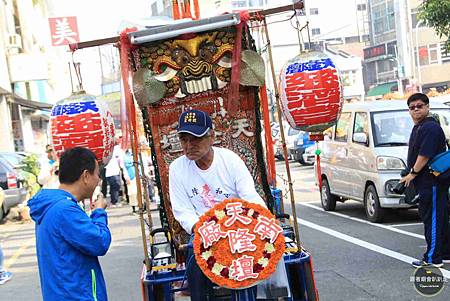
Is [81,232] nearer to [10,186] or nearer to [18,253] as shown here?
[18,253]

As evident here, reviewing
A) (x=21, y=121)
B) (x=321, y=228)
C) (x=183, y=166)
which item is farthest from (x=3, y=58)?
(x=183, y=166)

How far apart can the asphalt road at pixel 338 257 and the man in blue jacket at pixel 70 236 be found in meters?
1.93

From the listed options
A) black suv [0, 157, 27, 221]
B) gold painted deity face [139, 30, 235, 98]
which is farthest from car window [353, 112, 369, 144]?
black suv [0, 157, 27, 221]

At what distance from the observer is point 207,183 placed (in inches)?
176

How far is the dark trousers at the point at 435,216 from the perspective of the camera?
21.2ft

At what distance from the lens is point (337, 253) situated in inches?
316

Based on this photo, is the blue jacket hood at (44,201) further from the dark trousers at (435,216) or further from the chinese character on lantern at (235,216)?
the dark trousers at (435,216)

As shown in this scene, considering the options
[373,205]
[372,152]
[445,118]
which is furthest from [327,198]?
[445,118]

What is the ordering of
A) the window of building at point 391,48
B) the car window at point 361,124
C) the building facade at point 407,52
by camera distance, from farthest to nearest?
1. the window of building at point 391,48
2. the building facade at point 407,52
3. the car window at point 361,124

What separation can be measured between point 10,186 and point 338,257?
9.31 metres

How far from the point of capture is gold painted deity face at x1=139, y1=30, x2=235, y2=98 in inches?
241

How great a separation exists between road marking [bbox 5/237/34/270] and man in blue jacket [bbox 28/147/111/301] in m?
6.57

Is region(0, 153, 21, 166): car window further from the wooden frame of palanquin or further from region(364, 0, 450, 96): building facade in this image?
region(364, 0, 450, 96): building facade

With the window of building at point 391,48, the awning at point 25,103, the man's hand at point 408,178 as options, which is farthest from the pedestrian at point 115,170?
the window of building at point 391,48
